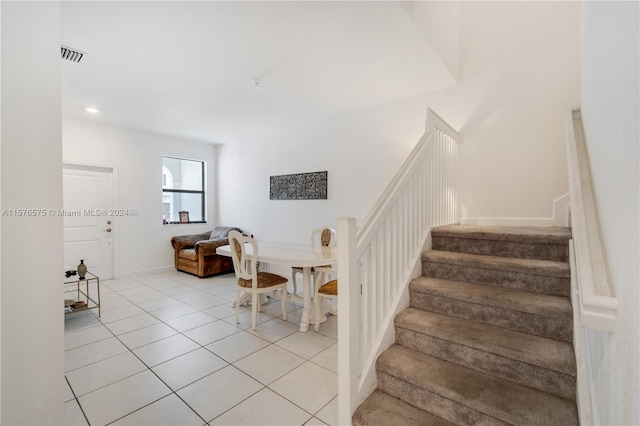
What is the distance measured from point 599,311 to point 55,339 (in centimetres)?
195

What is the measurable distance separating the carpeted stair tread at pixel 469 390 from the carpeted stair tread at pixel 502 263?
0.72 meters

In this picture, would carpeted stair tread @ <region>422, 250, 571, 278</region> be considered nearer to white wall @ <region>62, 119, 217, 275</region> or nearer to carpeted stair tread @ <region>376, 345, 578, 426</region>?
carpeted stair tread @ <region>376, 345, 578, 426</region>

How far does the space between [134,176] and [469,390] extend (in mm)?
5940

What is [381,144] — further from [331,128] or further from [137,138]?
[137,138]

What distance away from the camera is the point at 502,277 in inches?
75.5

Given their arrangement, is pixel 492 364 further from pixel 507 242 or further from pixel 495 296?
pixel 507 242

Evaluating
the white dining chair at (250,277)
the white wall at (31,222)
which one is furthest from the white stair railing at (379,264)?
the white dining chair at (250,277)

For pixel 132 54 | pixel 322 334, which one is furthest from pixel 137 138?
pixel 322 334

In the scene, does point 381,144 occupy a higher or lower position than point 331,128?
lower

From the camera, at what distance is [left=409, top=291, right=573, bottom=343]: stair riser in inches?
60.9

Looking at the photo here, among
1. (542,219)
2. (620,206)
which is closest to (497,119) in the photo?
(542,219)

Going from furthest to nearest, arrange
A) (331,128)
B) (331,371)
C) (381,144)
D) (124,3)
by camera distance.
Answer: (331,128), (381,144), (331,371), (124,3)

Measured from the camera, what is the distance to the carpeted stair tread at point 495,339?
1380 millimetres

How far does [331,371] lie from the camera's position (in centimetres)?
221
